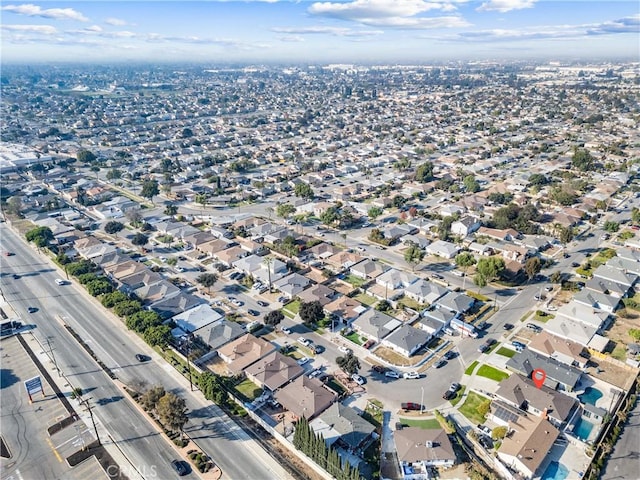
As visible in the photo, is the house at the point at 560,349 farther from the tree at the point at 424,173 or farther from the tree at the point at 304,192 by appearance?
the tree at the point at 424,173

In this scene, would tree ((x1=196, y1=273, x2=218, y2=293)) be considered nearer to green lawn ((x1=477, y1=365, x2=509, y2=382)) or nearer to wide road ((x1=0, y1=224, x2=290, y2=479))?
wide road ((x1=0, y1=224, x2=290, y2=479))

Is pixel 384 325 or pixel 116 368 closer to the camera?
pixel 116 368

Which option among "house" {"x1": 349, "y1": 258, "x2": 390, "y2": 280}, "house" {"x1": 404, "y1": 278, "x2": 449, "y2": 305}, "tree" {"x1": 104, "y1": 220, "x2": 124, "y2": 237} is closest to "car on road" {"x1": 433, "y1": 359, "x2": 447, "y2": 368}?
"house" {"x1": 404, "y1": 278, "x2": 449, "y2": 305}

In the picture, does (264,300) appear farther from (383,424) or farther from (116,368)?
(383,424)

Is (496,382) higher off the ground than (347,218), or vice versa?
(347,218)

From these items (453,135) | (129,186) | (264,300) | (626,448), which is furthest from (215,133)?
(626,448)

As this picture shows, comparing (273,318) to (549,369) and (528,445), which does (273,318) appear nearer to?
(528,445)

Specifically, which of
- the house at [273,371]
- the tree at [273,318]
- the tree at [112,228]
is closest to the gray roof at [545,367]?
the house at [273,371]
